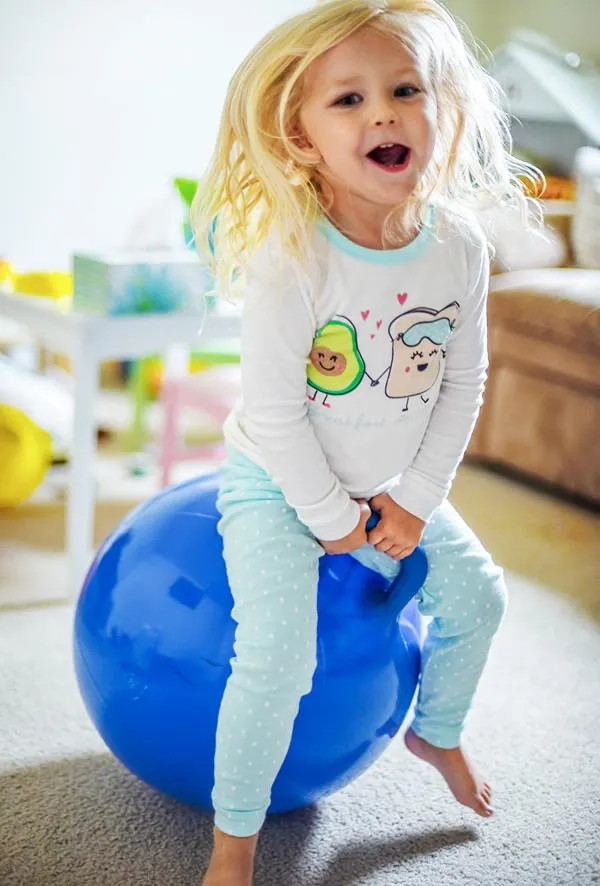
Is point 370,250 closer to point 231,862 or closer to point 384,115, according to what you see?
point 384,115

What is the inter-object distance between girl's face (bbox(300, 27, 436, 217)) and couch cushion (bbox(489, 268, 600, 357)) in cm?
141

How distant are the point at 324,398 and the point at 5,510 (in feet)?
4.50

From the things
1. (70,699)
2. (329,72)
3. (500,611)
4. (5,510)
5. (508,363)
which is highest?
(329,72)

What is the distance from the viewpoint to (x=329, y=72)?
1.11m

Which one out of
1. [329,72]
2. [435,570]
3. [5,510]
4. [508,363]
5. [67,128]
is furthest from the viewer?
[67,128]

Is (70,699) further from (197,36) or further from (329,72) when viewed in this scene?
(197,36)

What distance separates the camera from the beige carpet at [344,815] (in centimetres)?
125

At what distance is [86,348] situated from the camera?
186 cm

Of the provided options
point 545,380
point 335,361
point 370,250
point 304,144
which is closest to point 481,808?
point 335,361

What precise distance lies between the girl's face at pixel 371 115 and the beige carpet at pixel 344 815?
81 cm

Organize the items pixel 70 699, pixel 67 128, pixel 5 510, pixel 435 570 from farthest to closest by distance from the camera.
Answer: pixel 67 128
pixel 5 510
pixel 70 699
pixel 435 570

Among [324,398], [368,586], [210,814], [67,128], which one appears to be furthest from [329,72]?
[67,128]

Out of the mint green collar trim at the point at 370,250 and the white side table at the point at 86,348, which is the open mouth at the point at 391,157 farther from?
the white side table at the point at 86,348

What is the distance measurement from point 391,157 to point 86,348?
2.91ft
